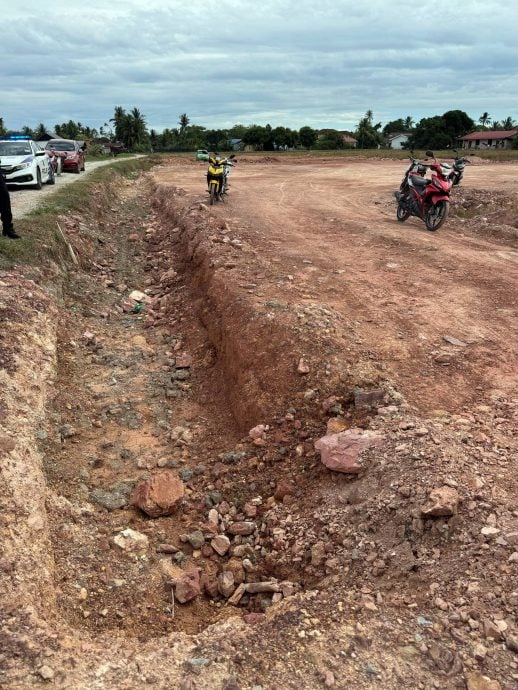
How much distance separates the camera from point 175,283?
375 inches

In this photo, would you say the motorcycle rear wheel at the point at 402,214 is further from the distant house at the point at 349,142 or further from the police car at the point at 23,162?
the distant house at the point at 349,142

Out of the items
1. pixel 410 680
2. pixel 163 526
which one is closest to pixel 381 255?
pixel 163 526

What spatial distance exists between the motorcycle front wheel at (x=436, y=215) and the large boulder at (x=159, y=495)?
28.6 ft

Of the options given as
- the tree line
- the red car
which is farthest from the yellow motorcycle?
the tree line

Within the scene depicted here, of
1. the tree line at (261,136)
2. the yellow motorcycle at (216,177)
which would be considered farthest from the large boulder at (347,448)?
the tree line at (261,136)

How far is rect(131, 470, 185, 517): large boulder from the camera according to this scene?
14.3 feet

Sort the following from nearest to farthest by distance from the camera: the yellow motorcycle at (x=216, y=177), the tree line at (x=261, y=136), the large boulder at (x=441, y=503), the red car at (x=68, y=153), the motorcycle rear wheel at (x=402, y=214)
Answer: the large boulder at (x=441, y=503), the motorcycle rear wheel at (x=402, y=214), the yellow motorcycle at (x=216, y=177), the red car at (x=68, y=153), the tree line at (x=261, y=136)

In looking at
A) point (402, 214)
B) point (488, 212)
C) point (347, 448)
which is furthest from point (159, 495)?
point (488, 212)

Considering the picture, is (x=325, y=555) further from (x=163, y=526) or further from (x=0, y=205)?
(x=0, y=205)

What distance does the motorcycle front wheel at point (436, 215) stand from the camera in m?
11.2

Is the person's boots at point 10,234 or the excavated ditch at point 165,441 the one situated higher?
the person's boots at point 10,234

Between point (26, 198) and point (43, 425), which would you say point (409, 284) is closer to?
point (43, 425)

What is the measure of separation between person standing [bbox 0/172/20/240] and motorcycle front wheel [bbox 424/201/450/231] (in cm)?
786

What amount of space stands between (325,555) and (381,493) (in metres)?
0.56
